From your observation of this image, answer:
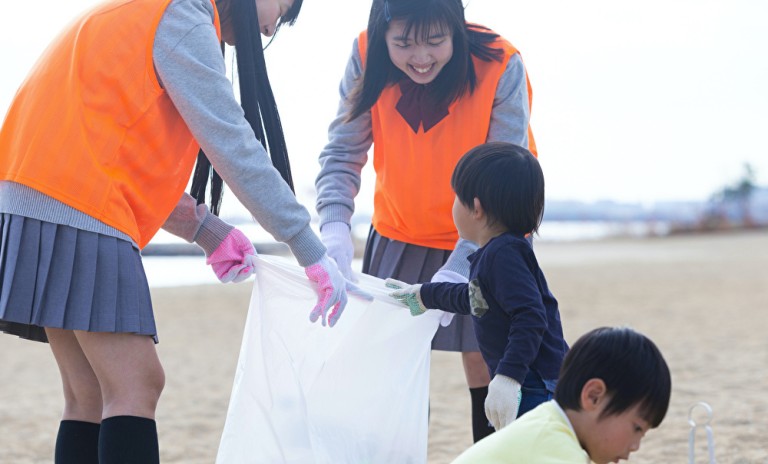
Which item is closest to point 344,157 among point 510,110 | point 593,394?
point 510,110

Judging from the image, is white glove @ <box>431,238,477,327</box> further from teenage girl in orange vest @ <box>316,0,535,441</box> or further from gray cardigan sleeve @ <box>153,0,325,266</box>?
gray cardigan sleeve @ <box>153,0,325,266</box>

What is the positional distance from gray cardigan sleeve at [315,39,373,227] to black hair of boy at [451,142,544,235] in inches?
22.1

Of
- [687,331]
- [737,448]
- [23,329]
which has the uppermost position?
[23,329]

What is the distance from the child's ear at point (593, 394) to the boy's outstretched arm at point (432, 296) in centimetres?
48

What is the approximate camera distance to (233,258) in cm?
206

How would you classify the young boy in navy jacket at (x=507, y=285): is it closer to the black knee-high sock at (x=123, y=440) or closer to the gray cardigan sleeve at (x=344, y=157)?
the gray cardigan sleeve at (x=344, y=157)

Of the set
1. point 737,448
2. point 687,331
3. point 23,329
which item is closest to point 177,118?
point 23,329

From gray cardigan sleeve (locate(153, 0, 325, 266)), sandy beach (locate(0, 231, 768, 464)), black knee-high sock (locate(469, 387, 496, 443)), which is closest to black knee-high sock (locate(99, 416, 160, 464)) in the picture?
gray cardigan sleeve (locate(153, 0, 325, 266))

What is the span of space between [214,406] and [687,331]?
3.71 meters

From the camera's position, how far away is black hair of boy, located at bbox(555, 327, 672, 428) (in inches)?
56.7

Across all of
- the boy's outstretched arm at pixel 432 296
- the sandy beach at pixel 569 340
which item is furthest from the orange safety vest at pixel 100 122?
the sandy beach at pixel 569 340

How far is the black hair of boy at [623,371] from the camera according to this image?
1441mm

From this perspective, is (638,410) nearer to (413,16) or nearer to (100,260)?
(100,260)

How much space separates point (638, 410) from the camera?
1.46 m
